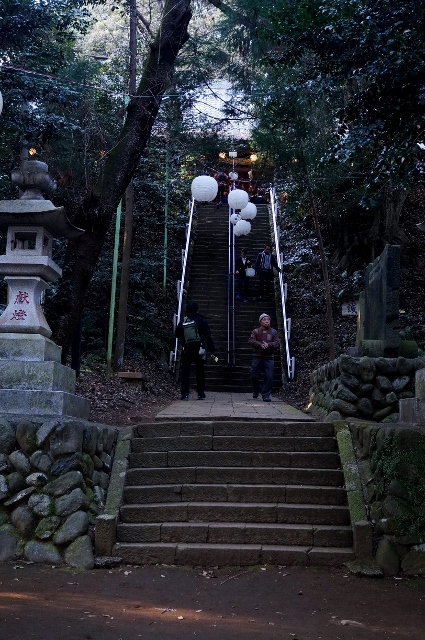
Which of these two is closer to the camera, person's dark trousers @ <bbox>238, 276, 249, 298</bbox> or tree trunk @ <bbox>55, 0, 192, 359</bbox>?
tree trunk @ <bbox>55, 0, 192, 359</bbox>

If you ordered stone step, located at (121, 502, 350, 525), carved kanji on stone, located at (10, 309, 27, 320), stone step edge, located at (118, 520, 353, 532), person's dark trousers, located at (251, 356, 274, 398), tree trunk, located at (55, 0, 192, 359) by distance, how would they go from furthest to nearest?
person's dark trousers, located at (251, 356, 274, 398) → tree trunk, located at (55, 0, 192, 359) → carved kanji on stone, located at (10, 309, 27, 320) → stone step, located at (121, 502, 350, 525) → stone step edge, located at (118, 520, 353, 532)

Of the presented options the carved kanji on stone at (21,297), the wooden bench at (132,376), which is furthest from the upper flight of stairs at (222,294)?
the carved kanji on stone at (21,297)

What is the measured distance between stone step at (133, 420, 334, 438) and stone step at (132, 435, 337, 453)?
20 cm

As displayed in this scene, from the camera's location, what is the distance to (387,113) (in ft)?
23.2

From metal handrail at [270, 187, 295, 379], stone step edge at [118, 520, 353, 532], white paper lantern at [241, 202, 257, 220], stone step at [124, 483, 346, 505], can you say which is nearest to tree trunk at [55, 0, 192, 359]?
stone step at [124, 483, 346, 505]

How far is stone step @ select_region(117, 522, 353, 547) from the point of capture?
6125 mm

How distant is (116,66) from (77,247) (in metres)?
10.2

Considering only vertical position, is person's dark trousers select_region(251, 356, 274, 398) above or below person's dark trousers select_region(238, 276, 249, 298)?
below

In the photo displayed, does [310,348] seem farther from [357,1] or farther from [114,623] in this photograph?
[114,623]

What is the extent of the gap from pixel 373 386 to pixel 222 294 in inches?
383

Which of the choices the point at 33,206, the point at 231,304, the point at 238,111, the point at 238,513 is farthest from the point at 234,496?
the point at 238,111

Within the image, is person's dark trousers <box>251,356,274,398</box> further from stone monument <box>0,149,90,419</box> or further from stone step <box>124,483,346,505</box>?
stone step <box>124,483,346,505</box>

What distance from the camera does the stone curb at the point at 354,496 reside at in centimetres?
593

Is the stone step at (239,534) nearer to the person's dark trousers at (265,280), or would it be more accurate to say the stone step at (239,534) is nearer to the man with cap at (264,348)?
the man with cap at (264,348)
